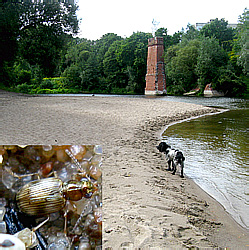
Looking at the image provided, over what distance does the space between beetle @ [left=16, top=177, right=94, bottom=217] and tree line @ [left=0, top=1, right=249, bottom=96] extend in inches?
649

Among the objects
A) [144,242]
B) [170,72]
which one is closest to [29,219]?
[144,242]

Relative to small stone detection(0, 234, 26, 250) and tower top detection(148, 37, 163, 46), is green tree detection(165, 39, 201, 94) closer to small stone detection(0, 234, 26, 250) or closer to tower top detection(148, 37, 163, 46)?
tower top detection(148, 37, 163, 46)

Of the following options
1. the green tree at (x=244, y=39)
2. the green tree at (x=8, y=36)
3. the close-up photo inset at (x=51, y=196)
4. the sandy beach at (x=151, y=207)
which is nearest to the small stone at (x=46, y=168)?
the close-up photo inset at (x=51, y=196)

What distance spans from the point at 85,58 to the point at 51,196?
83.8 ft

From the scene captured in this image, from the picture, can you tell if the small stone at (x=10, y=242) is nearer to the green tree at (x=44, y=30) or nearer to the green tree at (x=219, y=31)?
the green tree at (x=44, y=30)

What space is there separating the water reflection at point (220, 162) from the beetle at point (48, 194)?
8.63 feet

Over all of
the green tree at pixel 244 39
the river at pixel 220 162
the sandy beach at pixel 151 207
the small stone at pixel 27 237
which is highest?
the green tree at pixel 244 39

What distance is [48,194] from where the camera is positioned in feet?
3.18

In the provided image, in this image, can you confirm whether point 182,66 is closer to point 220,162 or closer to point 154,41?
point 154,41

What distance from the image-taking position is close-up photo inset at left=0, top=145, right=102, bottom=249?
0.93 m

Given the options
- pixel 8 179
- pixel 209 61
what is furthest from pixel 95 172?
pixel 209 61

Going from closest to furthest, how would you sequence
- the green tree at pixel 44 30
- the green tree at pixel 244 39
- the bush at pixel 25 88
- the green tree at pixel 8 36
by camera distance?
the green tree at pixel 8 36 → the green tree at pixel 44 30 → the bush at pixel 25 88 → the green tree at pixel 244 39

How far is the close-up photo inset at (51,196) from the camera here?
0.93 meters

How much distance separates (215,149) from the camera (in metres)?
6.86
